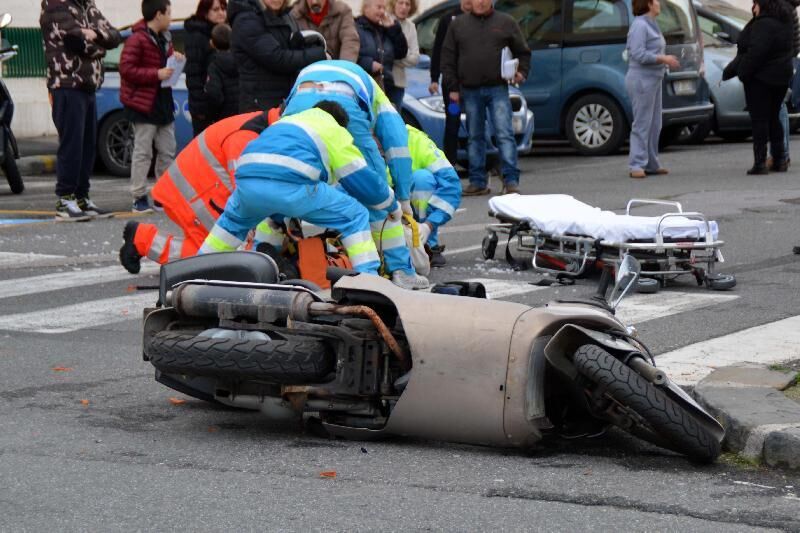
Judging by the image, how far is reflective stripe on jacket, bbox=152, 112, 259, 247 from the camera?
30.0 feet

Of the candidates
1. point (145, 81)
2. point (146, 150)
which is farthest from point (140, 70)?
point (146, 150)

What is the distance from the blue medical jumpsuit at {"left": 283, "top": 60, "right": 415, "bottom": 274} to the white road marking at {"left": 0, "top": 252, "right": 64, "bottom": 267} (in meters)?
2.71

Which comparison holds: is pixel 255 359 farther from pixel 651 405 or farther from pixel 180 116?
pixel 180 116

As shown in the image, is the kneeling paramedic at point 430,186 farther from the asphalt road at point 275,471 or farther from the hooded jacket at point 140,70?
the hooded jacket at point 140,70

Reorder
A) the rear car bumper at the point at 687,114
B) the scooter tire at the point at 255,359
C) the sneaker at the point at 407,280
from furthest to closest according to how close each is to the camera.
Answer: the rear car bumper at the point at 687,114
the sneaker at the point at 407,280
the scooter tire at the point at 255,359

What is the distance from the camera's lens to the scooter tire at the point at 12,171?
14.8 metres

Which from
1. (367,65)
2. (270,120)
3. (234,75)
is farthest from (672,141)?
(270,120)

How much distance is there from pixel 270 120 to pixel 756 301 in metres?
3.04

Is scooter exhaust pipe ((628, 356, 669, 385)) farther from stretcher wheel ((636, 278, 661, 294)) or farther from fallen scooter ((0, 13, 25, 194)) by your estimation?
fallen scooter ((0, 13, 25, 194))

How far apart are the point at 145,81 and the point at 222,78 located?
26.4 inches

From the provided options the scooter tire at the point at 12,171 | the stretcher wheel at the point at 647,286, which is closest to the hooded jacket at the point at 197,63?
the scooter tire at the point at 12,171

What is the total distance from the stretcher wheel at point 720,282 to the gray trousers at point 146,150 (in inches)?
240

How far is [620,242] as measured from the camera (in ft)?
29.3

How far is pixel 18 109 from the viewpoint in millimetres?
21766
